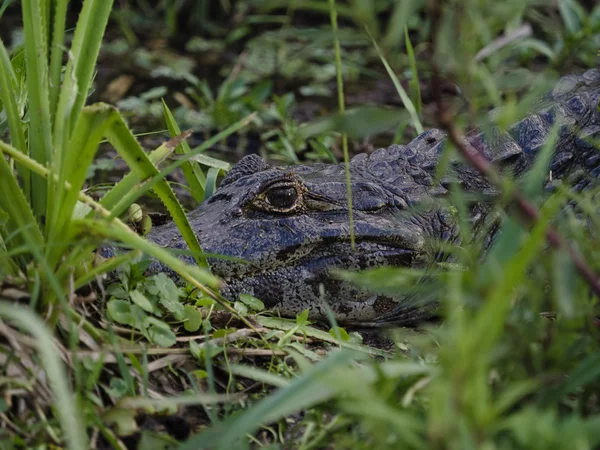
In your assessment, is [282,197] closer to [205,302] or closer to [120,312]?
[205,302]

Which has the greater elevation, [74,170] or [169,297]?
[74,170]

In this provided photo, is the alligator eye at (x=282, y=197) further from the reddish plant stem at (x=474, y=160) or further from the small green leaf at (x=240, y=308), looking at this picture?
the reddish plant stem at (x=474, y=160)

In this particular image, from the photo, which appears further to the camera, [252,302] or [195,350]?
[252,302]

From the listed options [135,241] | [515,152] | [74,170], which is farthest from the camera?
[515,152]

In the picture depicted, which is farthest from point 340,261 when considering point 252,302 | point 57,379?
point 57,379

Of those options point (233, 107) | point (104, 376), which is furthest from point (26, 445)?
point (233, 107)

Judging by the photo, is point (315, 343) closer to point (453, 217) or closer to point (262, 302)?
point (262, 302)

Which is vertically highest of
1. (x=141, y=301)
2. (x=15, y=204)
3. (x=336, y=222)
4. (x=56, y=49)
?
(x=56, y=49)

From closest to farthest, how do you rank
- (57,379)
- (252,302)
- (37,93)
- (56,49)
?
(57,379)
(37,93)
(56,49)
(252,302)
